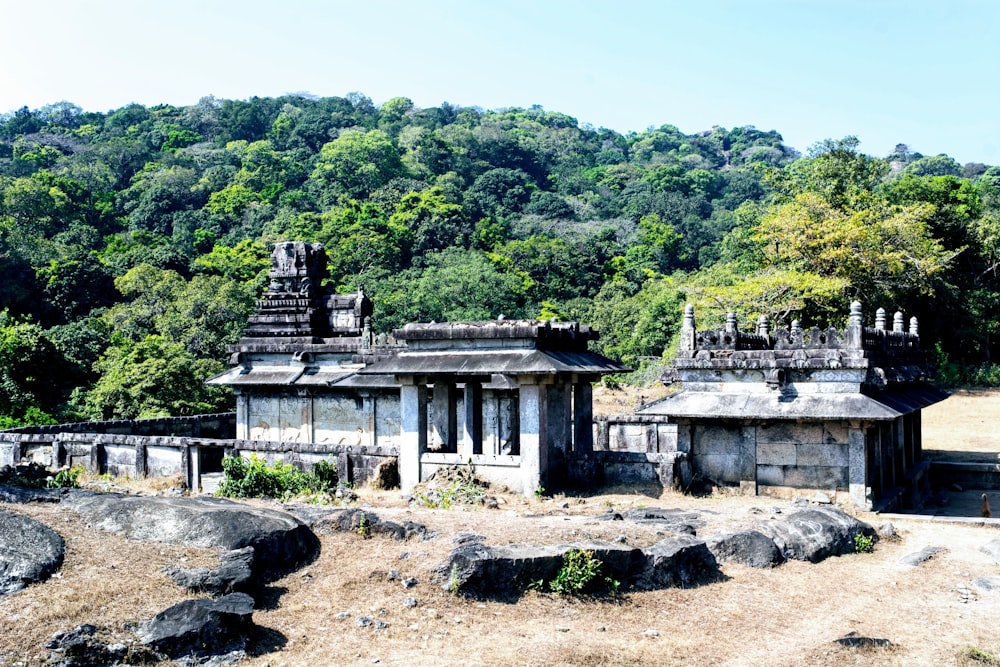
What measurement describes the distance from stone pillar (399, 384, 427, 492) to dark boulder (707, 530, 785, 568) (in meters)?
7.52

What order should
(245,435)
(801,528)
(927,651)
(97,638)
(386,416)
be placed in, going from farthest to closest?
1. (245,435)
2. (386,416)
3. (801,528)
4. (927,651)
5. (97,638)

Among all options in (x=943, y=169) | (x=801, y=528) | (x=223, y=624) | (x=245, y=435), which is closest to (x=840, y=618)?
(x=801, y=528)

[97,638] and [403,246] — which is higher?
[403,246]

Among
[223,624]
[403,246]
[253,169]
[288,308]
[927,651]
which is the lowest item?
[927,651]

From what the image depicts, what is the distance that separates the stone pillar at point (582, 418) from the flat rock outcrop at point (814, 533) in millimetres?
6020

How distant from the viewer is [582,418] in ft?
66.8

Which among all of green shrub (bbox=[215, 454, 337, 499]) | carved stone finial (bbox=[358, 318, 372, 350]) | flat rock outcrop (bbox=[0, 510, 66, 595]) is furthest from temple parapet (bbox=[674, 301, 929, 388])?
flat rock outcrop (bbox=[0, 510, 66, 595])

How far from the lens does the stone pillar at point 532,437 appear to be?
1808cm

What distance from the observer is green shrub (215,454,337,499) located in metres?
18.3

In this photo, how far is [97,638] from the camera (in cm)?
890

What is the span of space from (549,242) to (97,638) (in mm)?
65980

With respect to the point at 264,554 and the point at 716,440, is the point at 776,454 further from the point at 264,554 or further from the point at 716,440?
the point at 264,554

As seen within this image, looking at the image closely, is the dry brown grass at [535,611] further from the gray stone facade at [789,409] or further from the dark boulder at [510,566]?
the gray stone facade at [789,409]

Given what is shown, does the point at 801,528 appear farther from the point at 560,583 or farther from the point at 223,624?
the point at 223,624
